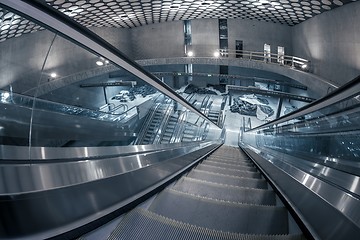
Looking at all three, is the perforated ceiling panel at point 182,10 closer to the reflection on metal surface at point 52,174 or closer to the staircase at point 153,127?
the staircase at point 153,127

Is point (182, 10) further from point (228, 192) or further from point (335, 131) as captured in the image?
point (228, 192)

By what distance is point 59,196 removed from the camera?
1.21 metres

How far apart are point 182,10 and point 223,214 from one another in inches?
789

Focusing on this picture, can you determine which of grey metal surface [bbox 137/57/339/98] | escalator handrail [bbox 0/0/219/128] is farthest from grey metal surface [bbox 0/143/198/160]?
grey metal surface [bbox 137/57/339/98]

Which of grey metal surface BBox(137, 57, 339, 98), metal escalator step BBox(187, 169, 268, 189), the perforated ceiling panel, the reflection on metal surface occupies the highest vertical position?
the perforated ceiling panel

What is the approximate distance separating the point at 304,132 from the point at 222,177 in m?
1.28

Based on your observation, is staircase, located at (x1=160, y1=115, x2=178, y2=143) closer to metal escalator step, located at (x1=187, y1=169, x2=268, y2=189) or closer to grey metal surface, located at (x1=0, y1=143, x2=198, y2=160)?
metal escalator step, located at (x1=187, y1=169, x2=268, y2=189)

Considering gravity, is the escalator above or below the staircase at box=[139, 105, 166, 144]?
below

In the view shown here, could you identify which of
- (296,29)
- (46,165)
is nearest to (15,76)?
(46,165)

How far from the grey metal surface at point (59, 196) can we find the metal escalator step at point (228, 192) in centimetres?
80

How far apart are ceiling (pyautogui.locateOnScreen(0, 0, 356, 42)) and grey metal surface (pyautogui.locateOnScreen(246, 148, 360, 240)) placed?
12881 mm

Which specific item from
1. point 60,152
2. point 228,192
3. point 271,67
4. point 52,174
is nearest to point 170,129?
point 228,192

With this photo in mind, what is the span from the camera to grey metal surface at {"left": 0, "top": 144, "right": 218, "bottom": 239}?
106 centimetres

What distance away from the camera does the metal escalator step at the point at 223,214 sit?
1684 mm
